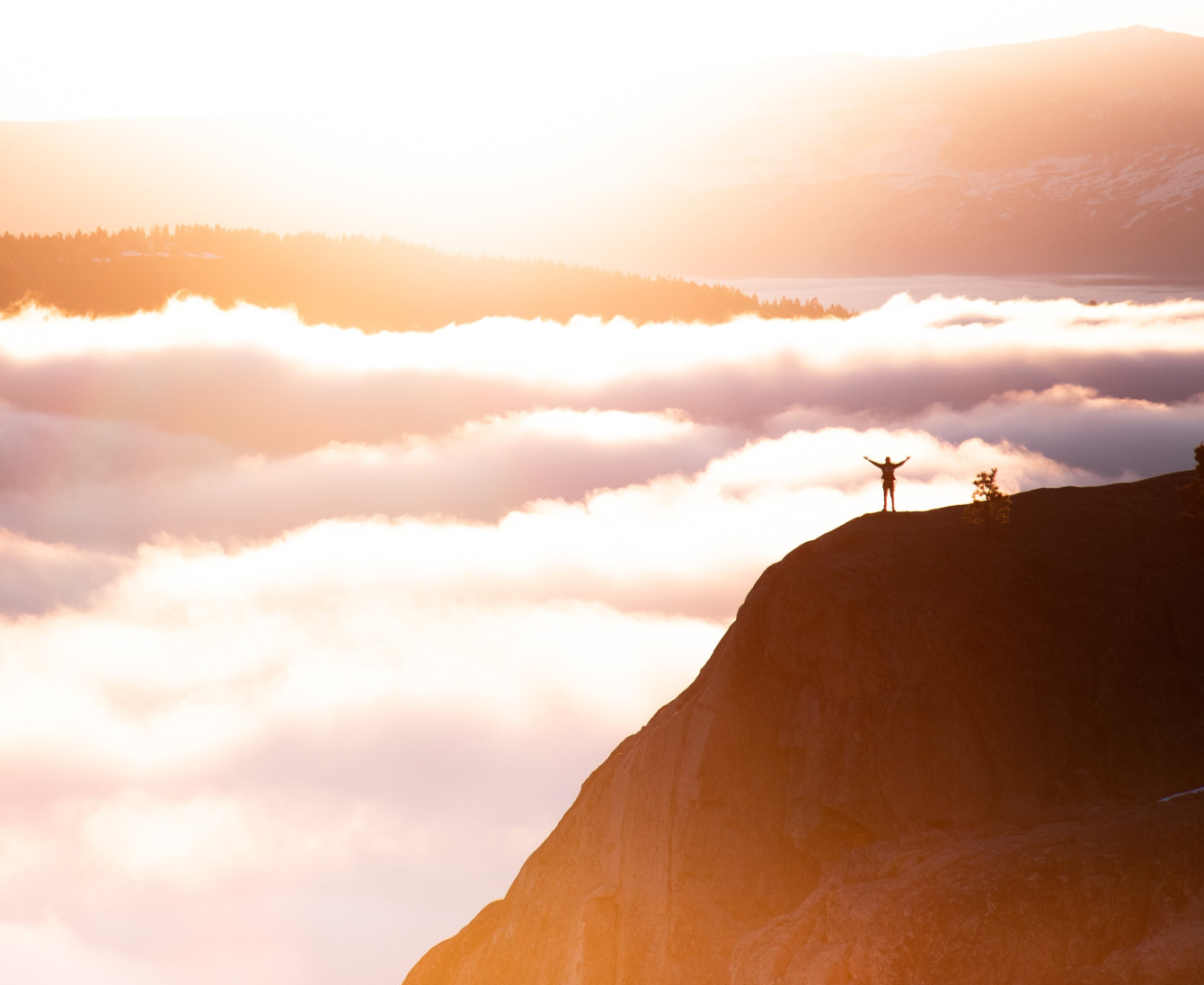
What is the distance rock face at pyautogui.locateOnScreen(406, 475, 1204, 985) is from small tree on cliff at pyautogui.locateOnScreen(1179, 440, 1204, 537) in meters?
1.09

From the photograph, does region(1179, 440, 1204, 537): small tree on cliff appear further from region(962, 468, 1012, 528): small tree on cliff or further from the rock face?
region(962, 468, 1012, 528): small tree on cliff

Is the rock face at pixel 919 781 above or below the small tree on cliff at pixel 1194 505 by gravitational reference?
below

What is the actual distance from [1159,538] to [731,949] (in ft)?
82.8

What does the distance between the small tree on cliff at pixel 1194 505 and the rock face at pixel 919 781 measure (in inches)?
42.8

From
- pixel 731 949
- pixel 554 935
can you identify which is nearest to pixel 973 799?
pixel 731 949

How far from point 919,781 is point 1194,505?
18.8 metres

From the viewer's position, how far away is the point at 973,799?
43.3 metres

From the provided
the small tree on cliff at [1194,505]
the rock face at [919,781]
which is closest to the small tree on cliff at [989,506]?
the rock face at [919,781]

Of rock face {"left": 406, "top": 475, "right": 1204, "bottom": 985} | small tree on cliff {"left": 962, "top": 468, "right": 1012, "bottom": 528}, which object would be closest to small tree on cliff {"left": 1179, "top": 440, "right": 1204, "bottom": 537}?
rock face {"left": 406, "top": 475, "right": 1204, "bottom": 985}

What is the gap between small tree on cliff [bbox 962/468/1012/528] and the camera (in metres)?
52.4

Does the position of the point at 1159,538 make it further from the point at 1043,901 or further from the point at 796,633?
the point at 1043,901

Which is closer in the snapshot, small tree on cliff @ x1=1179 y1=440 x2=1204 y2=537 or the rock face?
the rock face

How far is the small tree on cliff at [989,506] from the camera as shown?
172 feet

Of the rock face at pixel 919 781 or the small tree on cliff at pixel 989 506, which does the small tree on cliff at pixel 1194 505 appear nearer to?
the rock face at pixel 919 781
